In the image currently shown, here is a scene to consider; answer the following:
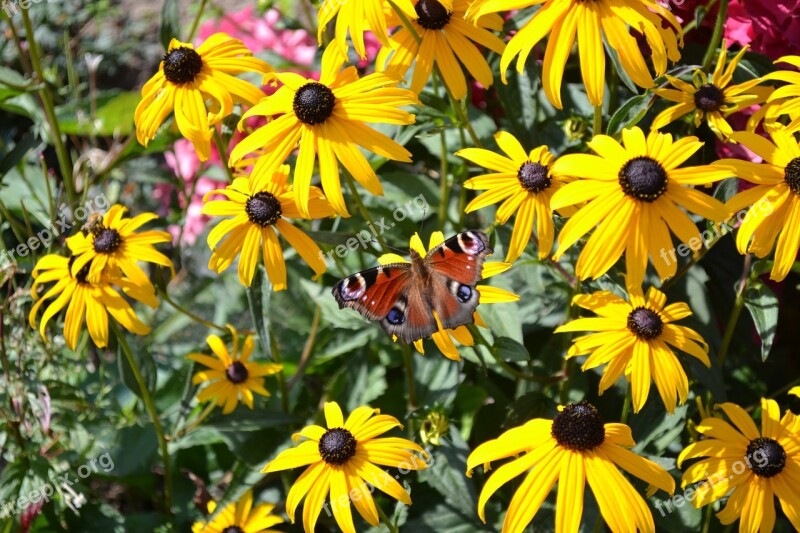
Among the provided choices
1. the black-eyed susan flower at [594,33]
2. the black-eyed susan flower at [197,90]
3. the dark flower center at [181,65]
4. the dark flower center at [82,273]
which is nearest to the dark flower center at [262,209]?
the black-eyed susan flower at [197,90]

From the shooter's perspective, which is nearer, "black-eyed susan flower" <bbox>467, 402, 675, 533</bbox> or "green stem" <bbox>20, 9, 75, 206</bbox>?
"black-eyed susan flower" <bbox>467, 402, 675, 533</bbox>

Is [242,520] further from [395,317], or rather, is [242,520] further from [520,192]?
[520,192]

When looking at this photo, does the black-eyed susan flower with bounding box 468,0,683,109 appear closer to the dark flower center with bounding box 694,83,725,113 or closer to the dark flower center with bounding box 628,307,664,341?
the dark flower center with bounding box 694,83,725,113

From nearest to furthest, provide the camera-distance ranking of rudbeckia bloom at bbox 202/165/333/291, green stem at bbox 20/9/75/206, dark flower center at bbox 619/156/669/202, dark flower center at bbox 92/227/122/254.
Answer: dark flower center at bbox 619/156/669/202 < rudbeckia bloom at bbox 202/165/333/291 < dark flower center at bbox 92/227/122/254 < green stem at bbox 20/9/75/206

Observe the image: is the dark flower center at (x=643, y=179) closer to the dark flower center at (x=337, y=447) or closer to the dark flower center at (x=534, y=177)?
the dark flower center at (x=534, y=177)

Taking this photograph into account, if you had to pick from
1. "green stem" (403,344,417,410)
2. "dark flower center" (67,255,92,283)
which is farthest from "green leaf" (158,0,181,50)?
"green stem" (403,344,417,410)

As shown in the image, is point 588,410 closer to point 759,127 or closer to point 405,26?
point 405,26

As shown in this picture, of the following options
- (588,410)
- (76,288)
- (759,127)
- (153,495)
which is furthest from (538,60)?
(153,495)
